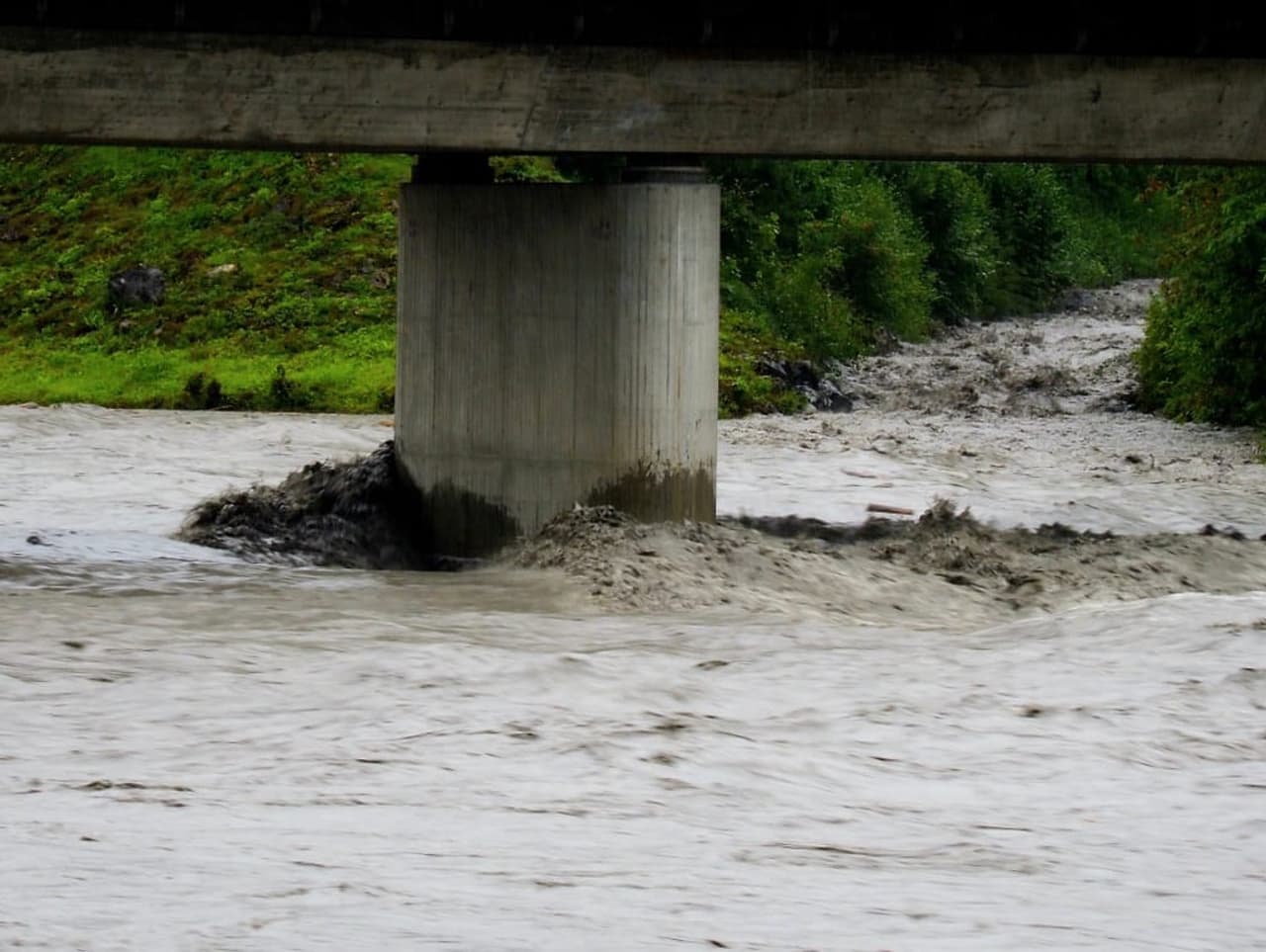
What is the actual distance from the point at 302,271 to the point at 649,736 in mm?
21967

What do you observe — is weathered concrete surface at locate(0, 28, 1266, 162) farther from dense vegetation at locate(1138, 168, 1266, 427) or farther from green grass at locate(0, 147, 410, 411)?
green grass at locate(0, 147, 410, 411)

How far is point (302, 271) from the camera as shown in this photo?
32781 mm

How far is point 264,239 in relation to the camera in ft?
111

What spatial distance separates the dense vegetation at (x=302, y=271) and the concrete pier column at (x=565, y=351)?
32.4ft

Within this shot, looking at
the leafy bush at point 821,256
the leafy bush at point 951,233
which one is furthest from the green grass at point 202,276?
the leafy bush at point 951,233

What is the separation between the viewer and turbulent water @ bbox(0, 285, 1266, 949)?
29.2 ft

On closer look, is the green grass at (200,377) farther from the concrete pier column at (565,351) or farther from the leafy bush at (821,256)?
the concrete pier column at (565,351)

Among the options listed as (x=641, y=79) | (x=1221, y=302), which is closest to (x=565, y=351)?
(x=641, y=79)

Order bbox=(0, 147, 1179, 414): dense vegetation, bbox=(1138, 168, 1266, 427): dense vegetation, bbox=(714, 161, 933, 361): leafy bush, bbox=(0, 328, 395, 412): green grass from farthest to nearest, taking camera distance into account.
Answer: bbox=(714, 161, 933, 361): leafy bush → bbox=(0, 147, 1179, 414): dense vegetation → bbox=(0, 328, 395, 412): green grass → bbox=(1138, 168, 1266, 427): dense vegetation

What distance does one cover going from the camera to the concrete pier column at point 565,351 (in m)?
18.3

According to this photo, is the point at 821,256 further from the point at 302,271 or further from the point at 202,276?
the point at 202,276

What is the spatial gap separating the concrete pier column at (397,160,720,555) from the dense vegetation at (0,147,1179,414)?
32.4 feet

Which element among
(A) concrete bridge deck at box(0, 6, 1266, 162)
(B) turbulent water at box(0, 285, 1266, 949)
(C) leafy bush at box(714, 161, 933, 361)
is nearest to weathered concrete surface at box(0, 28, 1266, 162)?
(A) concrete bridge deck at box(0, 6, 1266, 162)

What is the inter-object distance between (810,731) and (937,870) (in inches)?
103
